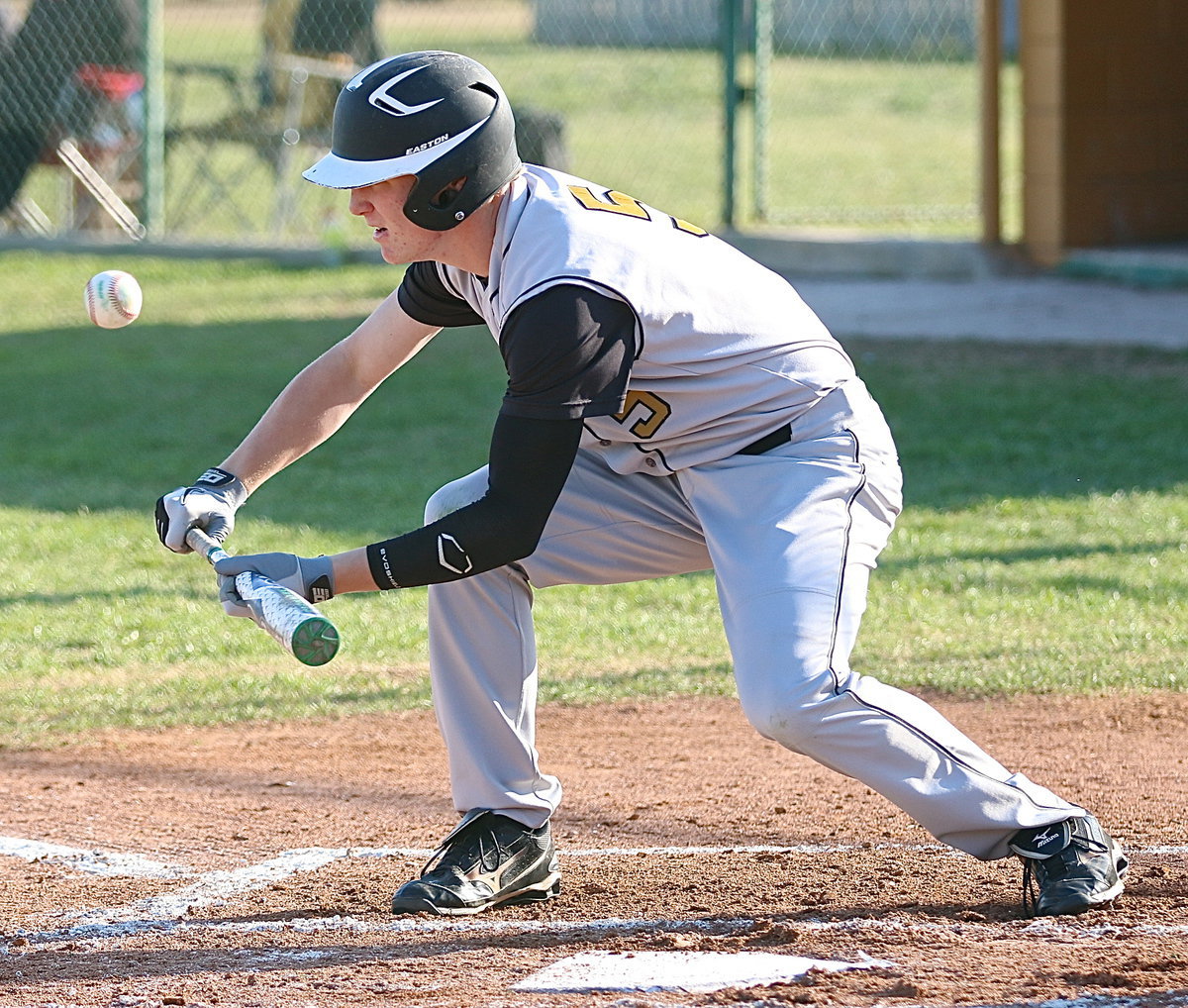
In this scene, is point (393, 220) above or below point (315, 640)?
above

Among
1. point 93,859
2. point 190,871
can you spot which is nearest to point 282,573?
point 190,871

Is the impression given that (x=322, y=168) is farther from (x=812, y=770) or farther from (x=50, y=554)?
(x=50, y=554)

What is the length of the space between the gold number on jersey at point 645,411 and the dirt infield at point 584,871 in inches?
41.7

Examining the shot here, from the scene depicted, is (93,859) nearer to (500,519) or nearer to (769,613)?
(500,519)

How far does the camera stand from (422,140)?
354cm

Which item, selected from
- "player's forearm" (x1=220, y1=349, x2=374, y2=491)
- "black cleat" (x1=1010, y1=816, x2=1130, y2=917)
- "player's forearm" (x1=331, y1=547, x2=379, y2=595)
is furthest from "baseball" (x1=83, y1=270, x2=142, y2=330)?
"black cleat" (x1=1010, y1=816, x2=1130, y2=917)

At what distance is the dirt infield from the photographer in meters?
3.46

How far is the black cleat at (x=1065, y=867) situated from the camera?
367cm

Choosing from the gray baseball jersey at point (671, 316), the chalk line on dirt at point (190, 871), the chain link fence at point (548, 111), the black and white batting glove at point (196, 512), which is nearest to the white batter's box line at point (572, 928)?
the chalk line on dirt at point (190, 871)

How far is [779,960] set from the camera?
3520 millimetres

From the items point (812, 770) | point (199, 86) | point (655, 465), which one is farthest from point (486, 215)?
point (199, 86)

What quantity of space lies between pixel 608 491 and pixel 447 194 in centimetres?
77

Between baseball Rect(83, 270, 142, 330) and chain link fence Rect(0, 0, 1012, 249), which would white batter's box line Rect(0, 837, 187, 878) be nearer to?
baseball Rect(83, 270, 142, 330)

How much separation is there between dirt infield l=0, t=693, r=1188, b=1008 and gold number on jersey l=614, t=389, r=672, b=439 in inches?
41.7
